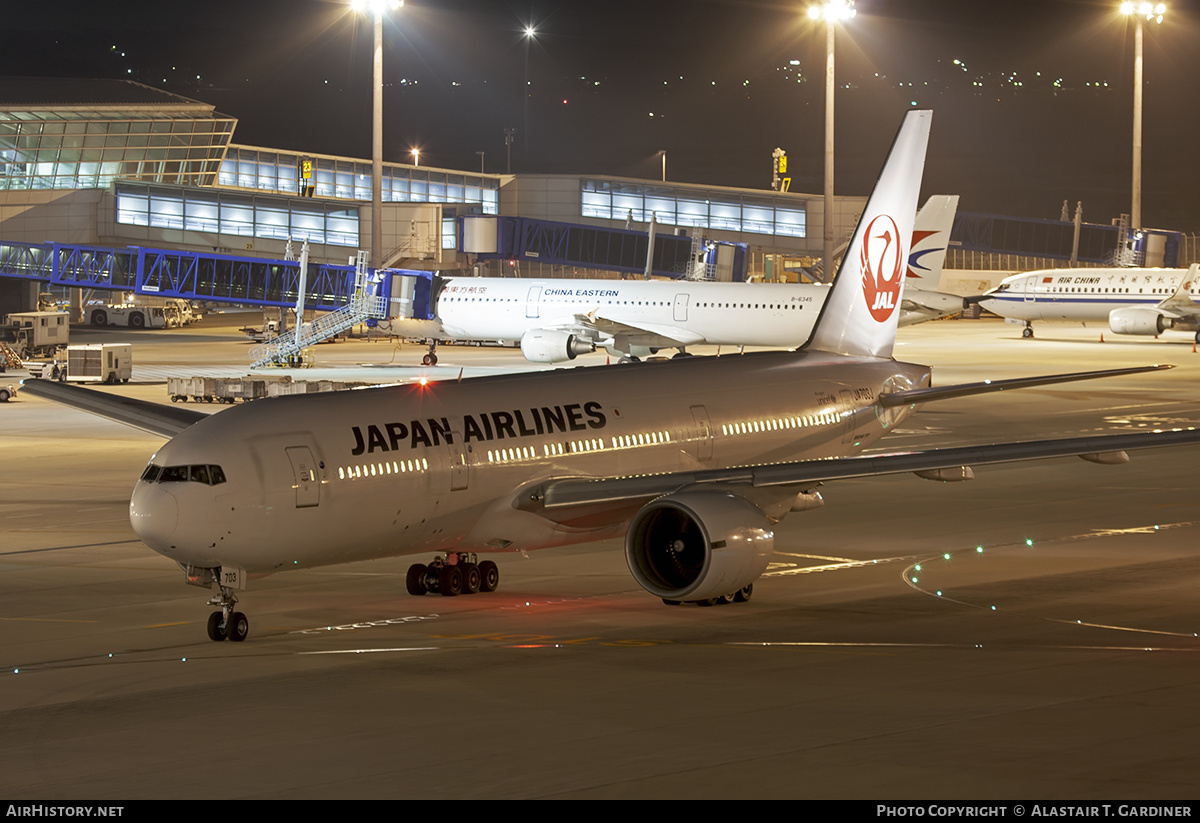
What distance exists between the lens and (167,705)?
17.0 metres

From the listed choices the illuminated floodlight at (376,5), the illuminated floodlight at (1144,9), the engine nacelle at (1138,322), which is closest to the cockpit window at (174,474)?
the illuminated floodlight at (376,5)

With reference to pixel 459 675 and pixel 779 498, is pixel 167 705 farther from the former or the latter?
pixel 779 498

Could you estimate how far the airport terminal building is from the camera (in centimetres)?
10469

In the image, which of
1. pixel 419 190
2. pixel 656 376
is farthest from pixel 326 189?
pixel 656 376

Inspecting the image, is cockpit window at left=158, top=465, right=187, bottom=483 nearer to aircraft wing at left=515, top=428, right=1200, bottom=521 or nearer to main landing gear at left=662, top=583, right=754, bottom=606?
aircraft wing at left=515, top=428, right=1200, bottom=521

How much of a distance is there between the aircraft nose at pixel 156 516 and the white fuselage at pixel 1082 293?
236 feet

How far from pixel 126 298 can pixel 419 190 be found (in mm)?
27137

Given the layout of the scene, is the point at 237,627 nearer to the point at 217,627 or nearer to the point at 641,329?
the point at 217,627

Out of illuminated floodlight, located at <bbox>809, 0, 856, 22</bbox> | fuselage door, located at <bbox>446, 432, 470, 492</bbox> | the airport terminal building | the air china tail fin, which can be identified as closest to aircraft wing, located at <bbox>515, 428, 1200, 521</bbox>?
fuselage door, located at <bbox>446, 432, 470, 492</bbox>

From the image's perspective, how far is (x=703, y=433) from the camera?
1071 inches

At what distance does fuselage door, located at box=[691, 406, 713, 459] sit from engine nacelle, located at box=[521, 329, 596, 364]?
42.6m

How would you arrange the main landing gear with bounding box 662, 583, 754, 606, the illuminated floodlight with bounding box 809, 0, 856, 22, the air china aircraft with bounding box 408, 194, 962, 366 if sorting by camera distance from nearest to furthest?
1. the main landing gear with bounding box 662, 583, 754, 606
2. the illuminated floodlight with bounding box 809, 0, 856, 22
3. the air china aircraft with bounding box 408, 194, 962, 366

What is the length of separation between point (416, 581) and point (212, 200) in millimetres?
89235

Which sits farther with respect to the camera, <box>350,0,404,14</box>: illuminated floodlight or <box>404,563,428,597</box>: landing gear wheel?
<box>350,0,404,14</box>: illuminated floodlight
